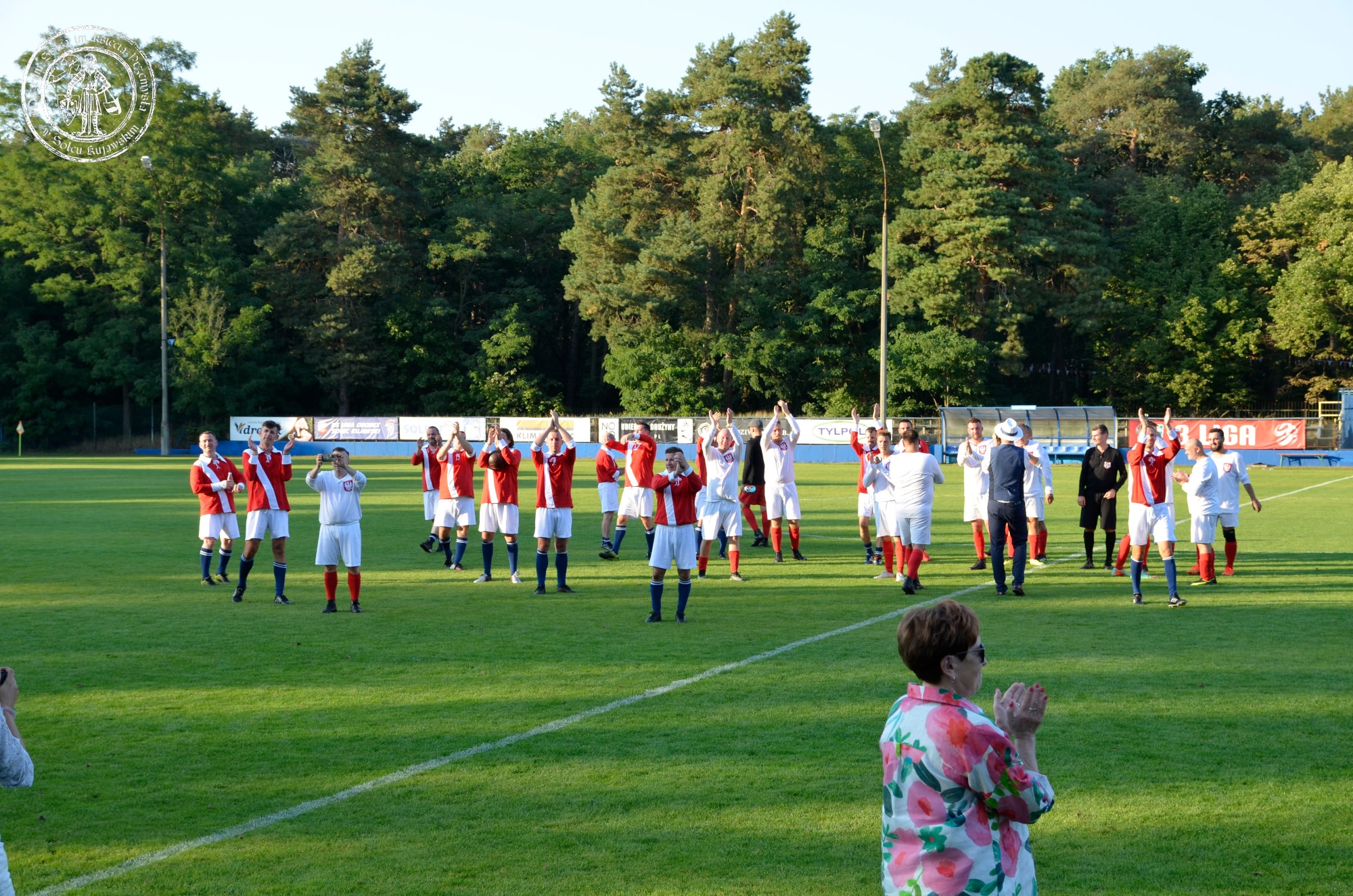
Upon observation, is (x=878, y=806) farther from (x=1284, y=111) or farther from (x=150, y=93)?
(x=1284, y=111)

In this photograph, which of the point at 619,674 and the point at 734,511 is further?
the point at 734,511

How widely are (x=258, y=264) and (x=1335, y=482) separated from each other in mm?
56362

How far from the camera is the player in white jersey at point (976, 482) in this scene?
15781mm

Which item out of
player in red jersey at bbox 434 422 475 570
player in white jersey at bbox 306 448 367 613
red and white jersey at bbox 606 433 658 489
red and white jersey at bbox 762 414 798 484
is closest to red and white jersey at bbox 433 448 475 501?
player in red jersey at bbox 434 422 475 570

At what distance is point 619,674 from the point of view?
9.35 meters

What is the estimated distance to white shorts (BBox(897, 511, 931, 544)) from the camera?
44.3 ft

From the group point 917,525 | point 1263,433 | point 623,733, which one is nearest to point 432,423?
point 1263,433

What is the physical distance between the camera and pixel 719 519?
618 inches

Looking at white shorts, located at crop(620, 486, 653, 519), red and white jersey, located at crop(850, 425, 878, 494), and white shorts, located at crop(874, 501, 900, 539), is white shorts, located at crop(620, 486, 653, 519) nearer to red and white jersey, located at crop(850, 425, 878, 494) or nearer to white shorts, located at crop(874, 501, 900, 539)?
red and white jersey, located at crop(850, 425, 878, 494)

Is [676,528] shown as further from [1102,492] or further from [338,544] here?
[1102,492]

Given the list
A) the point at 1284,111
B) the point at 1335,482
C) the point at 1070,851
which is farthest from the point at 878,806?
the point at 1284,111

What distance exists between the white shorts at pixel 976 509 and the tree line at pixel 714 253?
3946 cm

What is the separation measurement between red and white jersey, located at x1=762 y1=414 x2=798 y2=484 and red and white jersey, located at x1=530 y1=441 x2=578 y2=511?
12.8ft

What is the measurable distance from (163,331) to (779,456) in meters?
47.6
